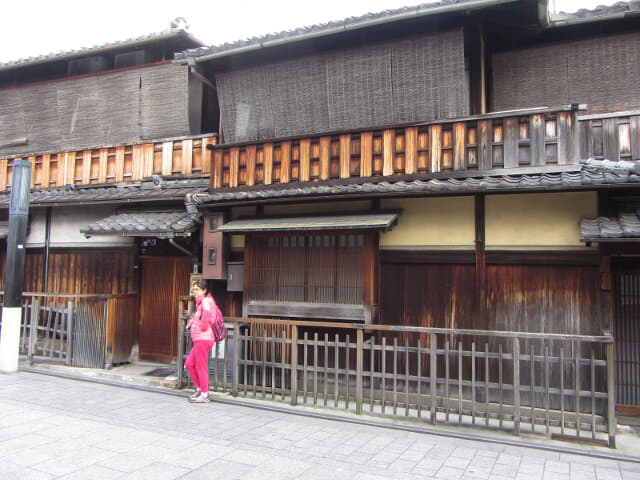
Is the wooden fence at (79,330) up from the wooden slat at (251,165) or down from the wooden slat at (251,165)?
down

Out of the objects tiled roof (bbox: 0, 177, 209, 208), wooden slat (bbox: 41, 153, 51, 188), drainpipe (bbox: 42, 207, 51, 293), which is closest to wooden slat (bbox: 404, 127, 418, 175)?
tiled roof (bbox: 0, 177, 209, 208)

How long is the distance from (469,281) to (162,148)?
853cm

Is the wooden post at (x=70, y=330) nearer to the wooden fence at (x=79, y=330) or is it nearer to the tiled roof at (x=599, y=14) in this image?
the wooden fence at (x=79, y=330)

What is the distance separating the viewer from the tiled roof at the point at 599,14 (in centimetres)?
838

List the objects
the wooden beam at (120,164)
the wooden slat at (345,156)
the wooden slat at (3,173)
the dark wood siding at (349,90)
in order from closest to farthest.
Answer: the dark wood siding at (349,90) → the wooden slat at (345,156) → the wooden beam at (120,164) → the wooden slat at (3,173)

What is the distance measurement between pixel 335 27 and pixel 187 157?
507 cm

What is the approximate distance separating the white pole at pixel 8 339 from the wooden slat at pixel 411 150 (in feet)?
29.8

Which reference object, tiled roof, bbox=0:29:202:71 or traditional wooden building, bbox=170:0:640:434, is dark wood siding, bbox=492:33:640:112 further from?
tiled roof, bbox=0:29:202:71

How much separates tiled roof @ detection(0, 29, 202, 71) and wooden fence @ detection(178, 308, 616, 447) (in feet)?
25.5

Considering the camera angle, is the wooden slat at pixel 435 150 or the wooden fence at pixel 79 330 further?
the wooden fence at pixel 79 330

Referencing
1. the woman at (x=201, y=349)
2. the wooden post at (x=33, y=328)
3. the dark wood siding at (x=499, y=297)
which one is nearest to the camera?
the dark wood siding at (x=499, y=297)

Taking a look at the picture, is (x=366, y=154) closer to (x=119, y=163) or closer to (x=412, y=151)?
(x=412, y=151)

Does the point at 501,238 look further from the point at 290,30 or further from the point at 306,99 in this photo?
the point at 290,30

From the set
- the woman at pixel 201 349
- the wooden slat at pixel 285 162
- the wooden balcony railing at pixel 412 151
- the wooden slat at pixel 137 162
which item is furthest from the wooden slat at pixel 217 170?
the woman at pixel 201 349
